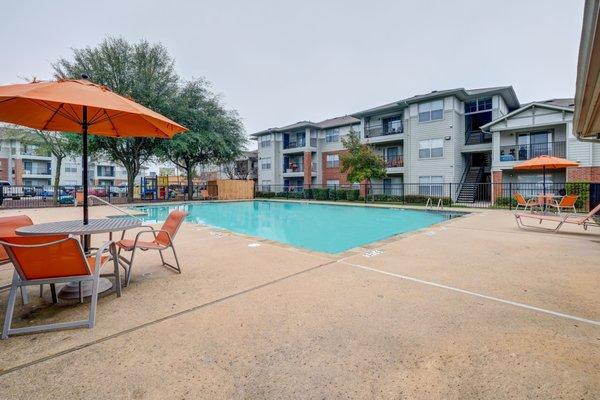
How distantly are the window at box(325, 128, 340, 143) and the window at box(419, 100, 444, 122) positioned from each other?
990 cm

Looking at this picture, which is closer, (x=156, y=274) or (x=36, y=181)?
(x=156, y=274)

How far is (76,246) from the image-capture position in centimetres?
243

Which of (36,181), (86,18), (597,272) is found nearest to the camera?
(597,272)

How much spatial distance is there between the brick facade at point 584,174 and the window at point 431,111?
8.26m

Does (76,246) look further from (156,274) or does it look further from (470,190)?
(470,190)

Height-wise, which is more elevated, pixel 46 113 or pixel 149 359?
pixel 46 113

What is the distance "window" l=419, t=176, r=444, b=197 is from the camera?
2075 centimetres

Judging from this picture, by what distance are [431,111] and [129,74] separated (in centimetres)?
2178

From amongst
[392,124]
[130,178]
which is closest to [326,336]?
[130,178]

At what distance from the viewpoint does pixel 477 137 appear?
71.7 ft

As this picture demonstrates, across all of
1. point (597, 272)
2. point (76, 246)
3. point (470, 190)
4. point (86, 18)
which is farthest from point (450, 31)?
point (76, 246)

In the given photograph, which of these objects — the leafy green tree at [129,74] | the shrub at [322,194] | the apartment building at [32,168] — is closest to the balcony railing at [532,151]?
the shrub at [322,194]

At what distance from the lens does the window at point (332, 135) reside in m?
30.2

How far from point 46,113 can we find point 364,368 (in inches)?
206
